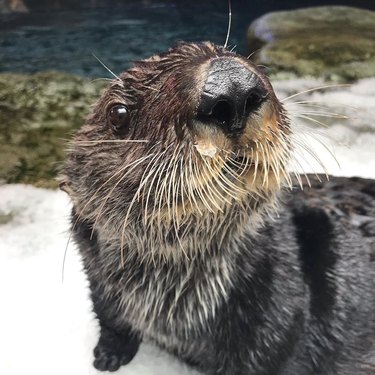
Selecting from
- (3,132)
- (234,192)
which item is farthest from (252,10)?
(234,192)

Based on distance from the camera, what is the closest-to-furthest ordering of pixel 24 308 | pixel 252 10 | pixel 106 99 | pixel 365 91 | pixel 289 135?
pixel 289 135
pixel 106 99
pixel 24 308
pixel 365 91
pixel 252 10

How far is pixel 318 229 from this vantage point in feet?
6.88

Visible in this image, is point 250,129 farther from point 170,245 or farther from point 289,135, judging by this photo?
point 170,245

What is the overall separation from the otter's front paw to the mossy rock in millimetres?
1225

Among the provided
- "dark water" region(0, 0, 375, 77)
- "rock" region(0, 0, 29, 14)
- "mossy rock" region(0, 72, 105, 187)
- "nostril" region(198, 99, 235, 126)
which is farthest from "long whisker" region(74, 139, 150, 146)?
"rock" region(0, 0, 29, 14)

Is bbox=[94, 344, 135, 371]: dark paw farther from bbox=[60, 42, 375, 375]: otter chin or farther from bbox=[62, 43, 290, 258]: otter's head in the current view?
bbox=[62, 43, 290, 258]: otter's head

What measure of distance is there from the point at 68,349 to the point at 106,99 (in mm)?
1253

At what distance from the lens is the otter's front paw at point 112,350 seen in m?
2.37

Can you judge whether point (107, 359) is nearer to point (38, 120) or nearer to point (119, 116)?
point (119, 116)

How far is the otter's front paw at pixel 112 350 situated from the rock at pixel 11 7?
6.61 m

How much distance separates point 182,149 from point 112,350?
129 centimetres

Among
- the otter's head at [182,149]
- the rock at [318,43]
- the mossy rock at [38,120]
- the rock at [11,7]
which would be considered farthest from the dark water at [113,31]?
the otter's head at [182,149]

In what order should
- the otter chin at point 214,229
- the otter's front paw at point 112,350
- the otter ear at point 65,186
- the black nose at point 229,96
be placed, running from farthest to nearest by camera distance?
the otter's front paw at point 112,350
the otter ear at point 65,186
the otter chin at point 214,229
the black nose at point 229,96

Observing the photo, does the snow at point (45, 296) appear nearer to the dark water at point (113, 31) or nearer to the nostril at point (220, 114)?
the nostril at point (220, 114)
